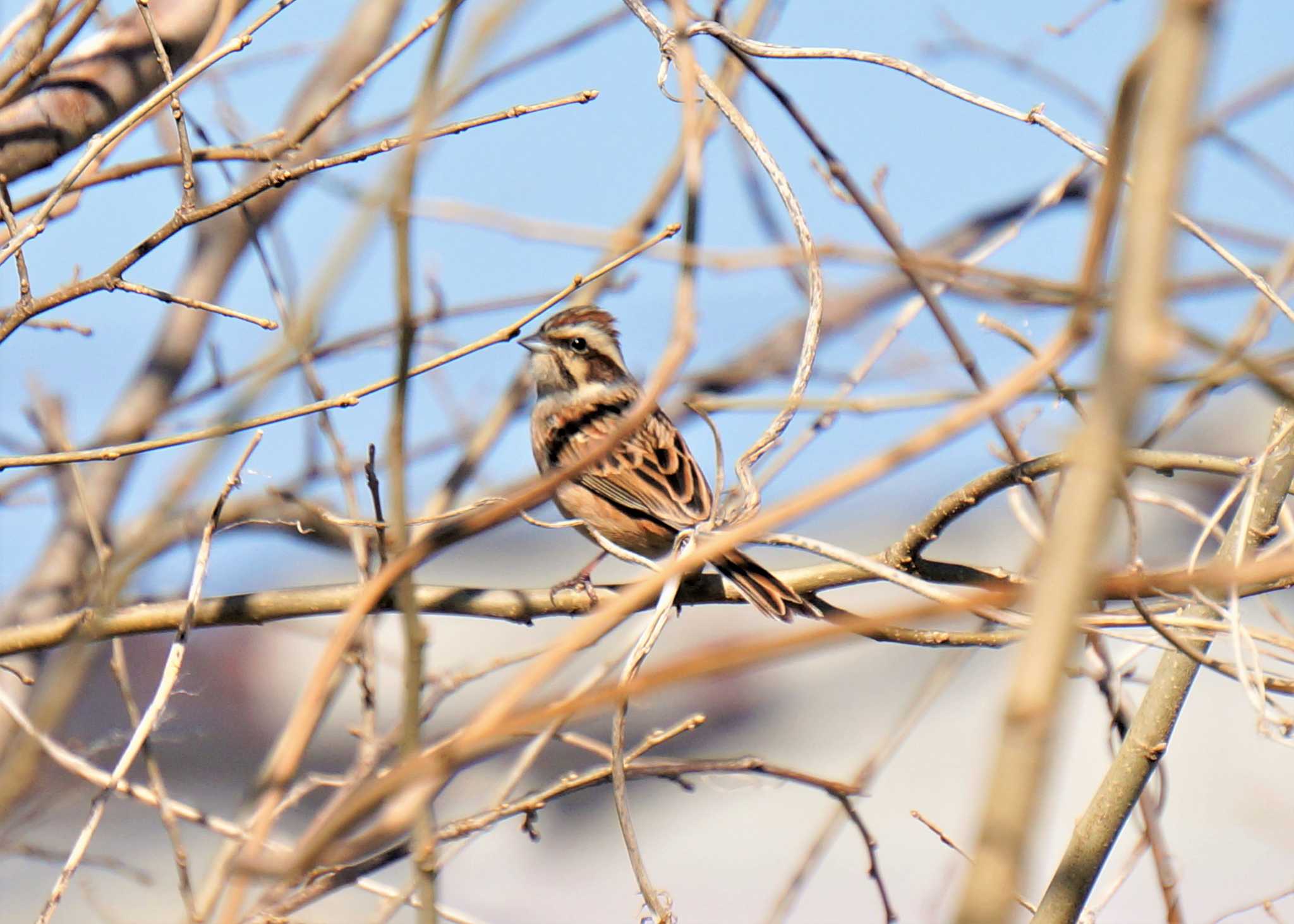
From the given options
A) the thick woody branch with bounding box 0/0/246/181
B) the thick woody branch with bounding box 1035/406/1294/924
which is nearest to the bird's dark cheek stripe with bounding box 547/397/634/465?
the thick woody branch with bounding box 0/0/246/181

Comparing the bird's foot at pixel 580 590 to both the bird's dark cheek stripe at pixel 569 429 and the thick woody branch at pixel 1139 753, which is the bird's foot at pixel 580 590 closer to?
the bird's dark cheek stripe at pixel 569 429

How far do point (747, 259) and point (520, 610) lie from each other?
188 cm

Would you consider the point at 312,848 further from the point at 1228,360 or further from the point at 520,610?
the point at 520,610

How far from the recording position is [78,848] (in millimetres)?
2090

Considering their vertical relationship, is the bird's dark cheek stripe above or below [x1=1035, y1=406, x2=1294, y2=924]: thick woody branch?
above

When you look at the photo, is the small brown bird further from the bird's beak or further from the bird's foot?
the bird's foot

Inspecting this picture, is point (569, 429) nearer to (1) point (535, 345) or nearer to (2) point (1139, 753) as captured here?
(1) point (535, 345)

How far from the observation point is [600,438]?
17.6ft

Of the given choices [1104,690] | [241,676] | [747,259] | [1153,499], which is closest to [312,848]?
[747,259]

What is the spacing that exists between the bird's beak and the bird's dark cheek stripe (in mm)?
327

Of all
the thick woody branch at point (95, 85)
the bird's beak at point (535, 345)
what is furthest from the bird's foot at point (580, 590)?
the thick woody branch at point (95, 85)

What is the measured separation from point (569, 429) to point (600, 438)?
350 mm

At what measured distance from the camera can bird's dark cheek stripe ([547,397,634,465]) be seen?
566cm

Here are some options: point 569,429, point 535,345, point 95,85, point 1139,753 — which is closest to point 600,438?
point 569,429
